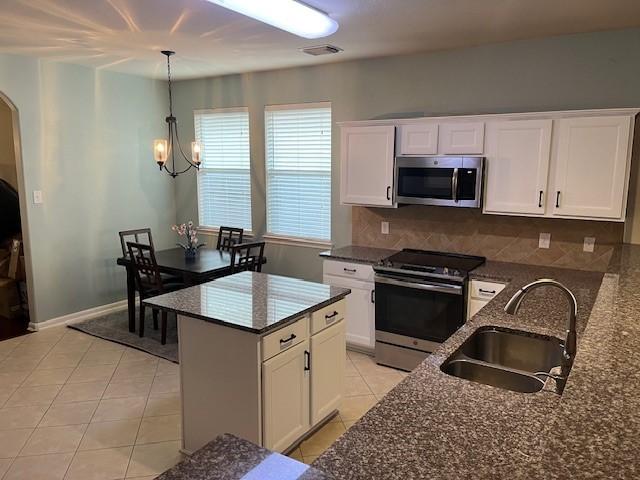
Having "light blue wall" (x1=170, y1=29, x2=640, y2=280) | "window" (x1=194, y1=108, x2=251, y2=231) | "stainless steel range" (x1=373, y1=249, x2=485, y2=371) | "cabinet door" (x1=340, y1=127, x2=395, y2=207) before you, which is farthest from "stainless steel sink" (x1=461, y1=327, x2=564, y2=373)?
"window" (x1=194, y1=108, x2=251, y2=231)

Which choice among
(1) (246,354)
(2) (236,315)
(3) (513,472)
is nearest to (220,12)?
(2) (236,315)

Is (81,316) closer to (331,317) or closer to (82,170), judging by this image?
(82,170)

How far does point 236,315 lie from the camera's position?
254cm

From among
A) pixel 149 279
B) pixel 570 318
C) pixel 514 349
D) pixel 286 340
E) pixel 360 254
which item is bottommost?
pixel 149 279

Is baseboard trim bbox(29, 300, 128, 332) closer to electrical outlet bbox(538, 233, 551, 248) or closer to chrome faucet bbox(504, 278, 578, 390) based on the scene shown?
electrical outlet bbox(538, 233, 551, 248)

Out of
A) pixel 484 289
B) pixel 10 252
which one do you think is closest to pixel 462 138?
pixel 484 289

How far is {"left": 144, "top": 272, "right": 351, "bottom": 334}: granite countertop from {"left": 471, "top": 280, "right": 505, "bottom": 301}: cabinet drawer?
1100 millimetres

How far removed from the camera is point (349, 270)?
4.21 m

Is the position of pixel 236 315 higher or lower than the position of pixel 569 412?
lower

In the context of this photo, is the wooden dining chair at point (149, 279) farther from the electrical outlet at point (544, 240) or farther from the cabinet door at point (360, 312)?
the electrical outlet at point (544, 240)

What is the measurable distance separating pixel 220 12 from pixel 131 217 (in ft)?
11.0

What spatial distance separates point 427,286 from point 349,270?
2.49 ft

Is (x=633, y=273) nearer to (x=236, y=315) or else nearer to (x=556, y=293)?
(x=556, y=293)

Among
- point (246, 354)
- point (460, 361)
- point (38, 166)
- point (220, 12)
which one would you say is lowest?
point (246, 354)
